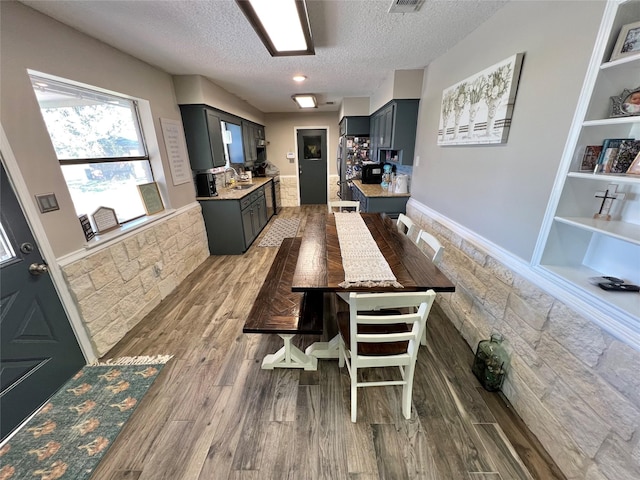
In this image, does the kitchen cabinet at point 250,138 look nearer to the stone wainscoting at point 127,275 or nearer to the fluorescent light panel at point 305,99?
the fluorescent light panel at point 305,99

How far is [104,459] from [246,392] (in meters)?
0.75

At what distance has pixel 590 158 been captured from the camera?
1205 millimetres

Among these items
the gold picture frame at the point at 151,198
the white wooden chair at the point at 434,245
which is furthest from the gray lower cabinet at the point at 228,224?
the white wooden chair at the point at 434,245

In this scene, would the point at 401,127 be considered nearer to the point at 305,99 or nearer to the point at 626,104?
the point at 305,99

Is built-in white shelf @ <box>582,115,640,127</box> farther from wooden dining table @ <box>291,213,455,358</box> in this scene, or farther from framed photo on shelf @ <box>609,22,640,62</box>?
wooden dining table @ <box>291,213,455,358</box>

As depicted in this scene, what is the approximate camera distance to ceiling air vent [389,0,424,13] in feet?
5.28

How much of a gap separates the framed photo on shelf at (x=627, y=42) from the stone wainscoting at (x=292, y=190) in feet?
19.4

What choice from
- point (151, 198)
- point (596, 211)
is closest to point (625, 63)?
point (596, 211)

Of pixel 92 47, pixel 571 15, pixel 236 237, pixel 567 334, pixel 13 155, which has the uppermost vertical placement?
pixel 92 47

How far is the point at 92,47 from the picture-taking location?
2.00m

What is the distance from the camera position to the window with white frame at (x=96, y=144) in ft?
6.10

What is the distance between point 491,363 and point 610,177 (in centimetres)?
122

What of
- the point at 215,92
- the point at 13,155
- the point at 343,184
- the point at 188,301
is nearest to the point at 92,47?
the point at 13,155

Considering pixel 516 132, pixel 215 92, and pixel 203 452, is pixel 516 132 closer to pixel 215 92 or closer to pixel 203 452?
pixel 203 452
